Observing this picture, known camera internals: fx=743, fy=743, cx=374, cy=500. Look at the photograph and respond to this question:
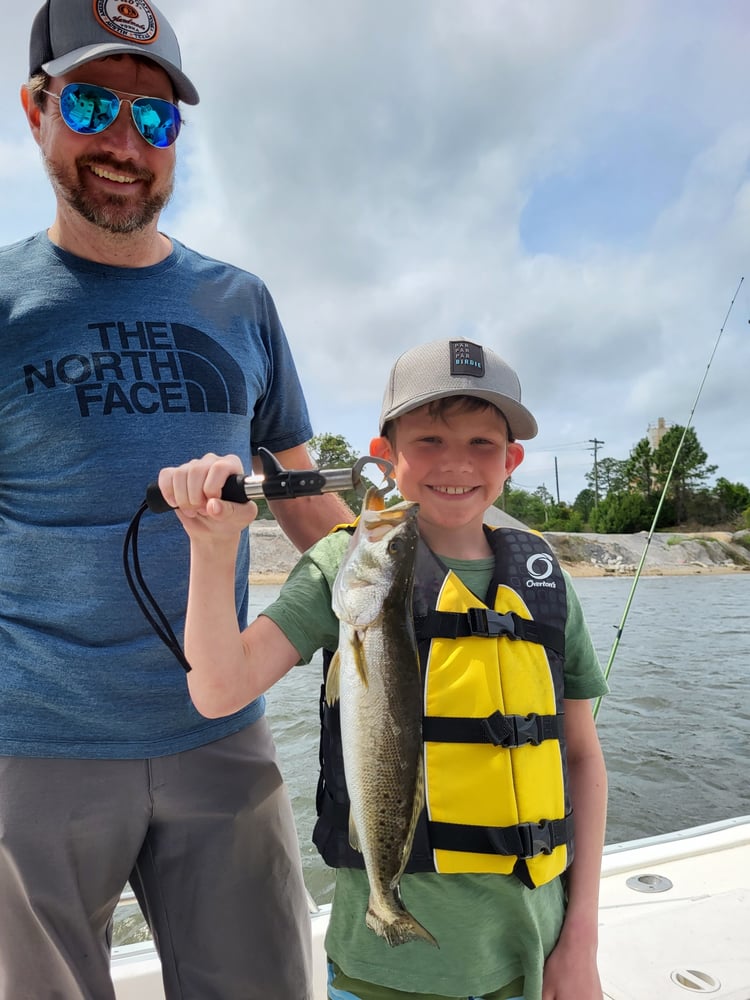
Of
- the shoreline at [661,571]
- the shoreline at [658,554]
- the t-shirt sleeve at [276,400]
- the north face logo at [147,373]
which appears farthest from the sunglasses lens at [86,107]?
the shoreline at [661,571]

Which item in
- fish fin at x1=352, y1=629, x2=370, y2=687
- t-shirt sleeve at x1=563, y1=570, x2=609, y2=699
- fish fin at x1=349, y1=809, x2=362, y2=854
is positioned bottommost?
fish fin at x1=349, y1=809, x2=362, y2=854

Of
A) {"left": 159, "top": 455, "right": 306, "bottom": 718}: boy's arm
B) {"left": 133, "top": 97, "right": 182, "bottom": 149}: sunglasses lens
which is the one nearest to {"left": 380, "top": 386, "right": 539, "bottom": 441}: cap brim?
{"left": 159, "top": 455, "right": 306, "bottom": 718}: boy's arm

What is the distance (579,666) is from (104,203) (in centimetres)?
201

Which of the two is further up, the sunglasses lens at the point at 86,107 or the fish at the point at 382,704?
the sunglasses lens at the point at 86,107

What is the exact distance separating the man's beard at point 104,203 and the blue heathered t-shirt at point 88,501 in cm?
14

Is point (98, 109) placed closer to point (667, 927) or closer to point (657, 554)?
point (667, 927)

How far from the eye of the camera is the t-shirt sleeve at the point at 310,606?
1.98 meters

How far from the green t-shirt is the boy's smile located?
1.14ft

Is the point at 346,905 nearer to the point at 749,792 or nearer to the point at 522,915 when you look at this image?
the point at 522,915

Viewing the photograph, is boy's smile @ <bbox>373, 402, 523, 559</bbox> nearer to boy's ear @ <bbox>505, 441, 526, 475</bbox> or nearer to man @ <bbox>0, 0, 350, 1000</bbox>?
boy's ear @ <bbox>505, 441, 526, 475</bbox>

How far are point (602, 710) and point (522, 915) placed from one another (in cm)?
1157

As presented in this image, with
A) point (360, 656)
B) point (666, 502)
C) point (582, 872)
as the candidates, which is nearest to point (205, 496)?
point (360, 656)

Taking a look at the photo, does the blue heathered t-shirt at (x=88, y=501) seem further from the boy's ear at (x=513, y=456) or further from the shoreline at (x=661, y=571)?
the shoreline at (x=661, y=571)

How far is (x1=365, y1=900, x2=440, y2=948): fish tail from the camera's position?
1.72 meters
